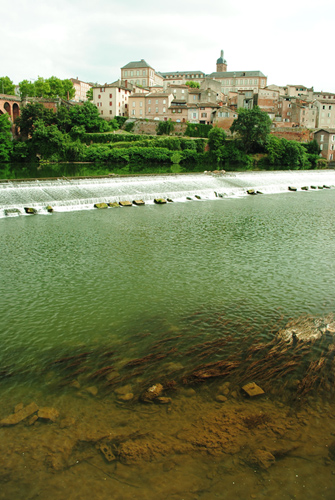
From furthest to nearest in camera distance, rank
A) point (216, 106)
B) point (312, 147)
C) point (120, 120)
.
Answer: point (216, 106)
point (120, 120)
point (312, 147)

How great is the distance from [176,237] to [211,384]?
11619 mm

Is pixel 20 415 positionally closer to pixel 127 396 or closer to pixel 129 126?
pixel 127 396

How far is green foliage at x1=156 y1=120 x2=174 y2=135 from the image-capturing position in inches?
2931

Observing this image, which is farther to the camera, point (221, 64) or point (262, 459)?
point (221, 64)

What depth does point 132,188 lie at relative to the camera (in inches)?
1227

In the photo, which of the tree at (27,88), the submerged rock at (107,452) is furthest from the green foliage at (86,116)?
the submerged rock at (107,452)

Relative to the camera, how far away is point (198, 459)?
5.58 meters

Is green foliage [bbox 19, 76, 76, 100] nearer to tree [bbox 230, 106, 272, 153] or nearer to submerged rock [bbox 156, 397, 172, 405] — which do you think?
tree [bbox 230, 106, 272, 153]

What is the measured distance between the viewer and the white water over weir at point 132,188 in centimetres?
2583

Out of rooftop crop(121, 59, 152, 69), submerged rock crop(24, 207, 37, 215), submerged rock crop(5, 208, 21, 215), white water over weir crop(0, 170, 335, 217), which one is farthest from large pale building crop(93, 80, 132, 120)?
submerged rock crop(5, 208, 21, 215)

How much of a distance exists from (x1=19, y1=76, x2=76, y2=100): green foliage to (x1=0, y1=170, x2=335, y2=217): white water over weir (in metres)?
68.2

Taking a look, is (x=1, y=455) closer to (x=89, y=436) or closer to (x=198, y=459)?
(x=89, y=436)

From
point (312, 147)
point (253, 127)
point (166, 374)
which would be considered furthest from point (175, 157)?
point (166, 374)

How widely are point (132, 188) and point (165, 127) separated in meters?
47.6
